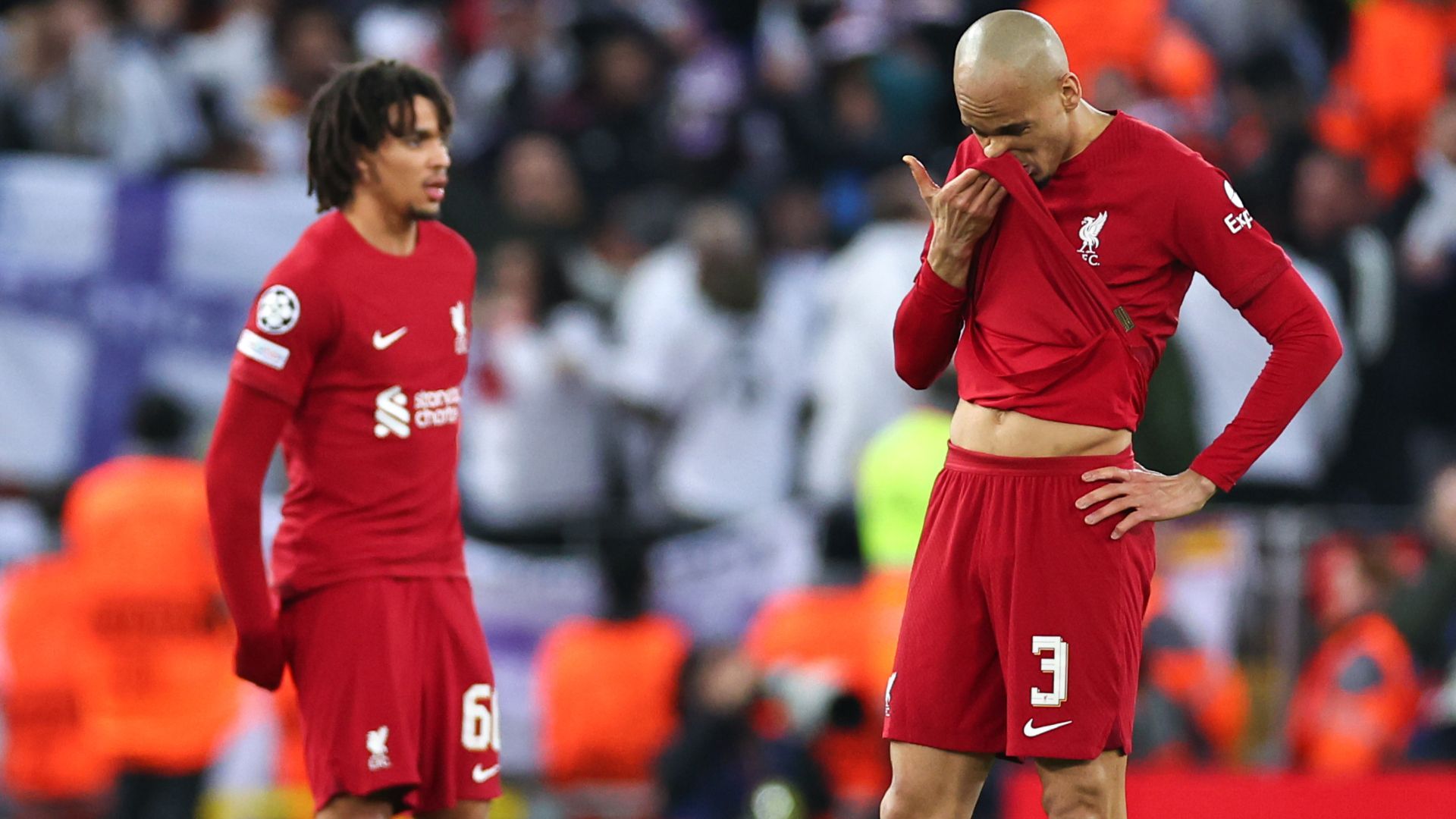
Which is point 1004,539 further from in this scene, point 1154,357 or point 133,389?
point 133,389

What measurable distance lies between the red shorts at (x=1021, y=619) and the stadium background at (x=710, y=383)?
2.66 metres

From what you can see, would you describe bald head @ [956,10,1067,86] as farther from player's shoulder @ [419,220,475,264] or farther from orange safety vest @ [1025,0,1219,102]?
orange safety vest @ [1025,0,1219,102]

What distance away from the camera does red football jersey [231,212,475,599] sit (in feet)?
14.8

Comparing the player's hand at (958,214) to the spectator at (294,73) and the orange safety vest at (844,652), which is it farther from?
the spectator at (294,73)

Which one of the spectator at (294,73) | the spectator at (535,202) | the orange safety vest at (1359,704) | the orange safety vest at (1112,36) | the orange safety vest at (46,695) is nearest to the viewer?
the orange safety vest at (1359,704)

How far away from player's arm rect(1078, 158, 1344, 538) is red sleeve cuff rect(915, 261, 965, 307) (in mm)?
472

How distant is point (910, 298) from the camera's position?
439cm

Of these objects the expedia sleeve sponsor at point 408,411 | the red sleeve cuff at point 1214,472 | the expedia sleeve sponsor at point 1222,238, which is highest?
the expedia sleeve sponsor at point 1222,238

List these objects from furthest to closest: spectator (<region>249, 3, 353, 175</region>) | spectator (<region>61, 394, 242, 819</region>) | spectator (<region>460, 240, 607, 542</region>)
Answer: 1. spectator (<region>249, 3, 353, 175</region>)
2. spectator (<region>460, 240, 607, 542</region>)
3. spectator (<region>61, 394, 242, 819</region>)

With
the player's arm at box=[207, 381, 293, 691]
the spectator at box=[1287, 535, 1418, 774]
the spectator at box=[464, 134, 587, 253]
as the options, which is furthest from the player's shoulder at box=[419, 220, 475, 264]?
the spectator at box=[464, 134, 587, 253]

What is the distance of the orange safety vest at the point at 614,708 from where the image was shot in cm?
865

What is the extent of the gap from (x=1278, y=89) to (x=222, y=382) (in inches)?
229

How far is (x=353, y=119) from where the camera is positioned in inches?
185

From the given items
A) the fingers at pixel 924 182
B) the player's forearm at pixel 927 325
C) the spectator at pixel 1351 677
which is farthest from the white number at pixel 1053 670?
the spectator at pixel 1351 677
